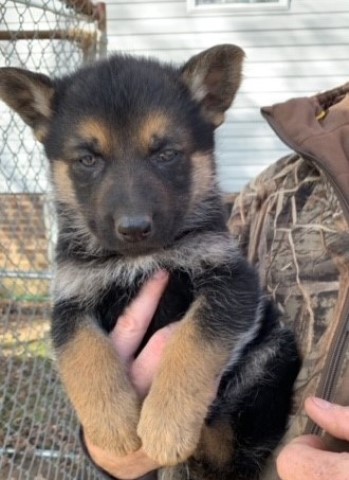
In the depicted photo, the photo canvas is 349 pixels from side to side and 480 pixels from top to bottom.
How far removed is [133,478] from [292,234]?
1013 mm

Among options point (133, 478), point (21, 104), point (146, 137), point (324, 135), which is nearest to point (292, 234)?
point (324, 135)

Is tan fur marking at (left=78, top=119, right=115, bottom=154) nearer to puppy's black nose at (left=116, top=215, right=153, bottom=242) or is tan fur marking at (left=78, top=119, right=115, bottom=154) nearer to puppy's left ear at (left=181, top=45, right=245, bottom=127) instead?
puppy's black nose at (left=116, top=215, right=153, bottom=242)

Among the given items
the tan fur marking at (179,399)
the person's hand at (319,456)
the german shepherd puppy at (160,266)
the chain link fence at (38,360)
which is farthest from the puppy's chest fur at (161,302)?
the chain link fence at (38,360)

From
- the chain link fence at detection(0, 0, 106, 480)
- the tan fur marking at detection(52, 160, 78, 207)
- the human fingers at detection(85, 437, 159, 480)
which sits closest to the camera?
the human fingers at detection(85, 437, 159, 480)

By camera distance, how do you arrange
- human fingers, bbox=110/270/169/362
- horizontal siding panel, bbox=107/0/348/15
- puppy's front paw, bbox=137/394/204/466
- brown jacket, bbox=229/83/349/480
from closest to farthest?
brown jacket, bbox=229/83/349/480 < puppy's front paw, bbox=137/394/204/466 < human fingers, bbox=110/270/169/362 < horizontal siding panel, bbox=107/0/348/15

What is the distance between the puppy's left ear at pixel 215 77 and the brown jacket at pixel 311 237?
0.23 m

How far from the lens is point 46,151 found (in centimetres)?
254

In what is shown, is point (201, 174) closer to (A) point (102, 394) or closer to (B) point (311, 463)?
(A) point (102, 394)

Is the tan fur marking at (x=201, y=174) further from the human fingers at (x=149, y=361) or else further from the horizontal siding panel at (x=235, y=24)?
the horizontal siding panel at (x=235, y=24)

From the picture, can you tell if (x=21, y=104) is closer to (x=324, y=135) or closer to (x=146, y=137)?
(x=146, y=137)

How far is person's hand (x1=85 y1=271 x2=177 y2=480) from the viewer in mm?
2096

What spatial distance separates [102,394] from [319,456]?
2.71 ft

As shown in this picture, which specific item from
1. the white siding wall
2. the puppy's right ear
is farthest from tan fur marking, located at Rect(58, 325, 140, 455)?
the white siding wall

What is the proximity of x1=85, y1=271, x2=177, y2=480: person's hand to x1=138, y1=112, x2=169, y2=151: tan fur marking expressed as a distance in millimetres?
477
